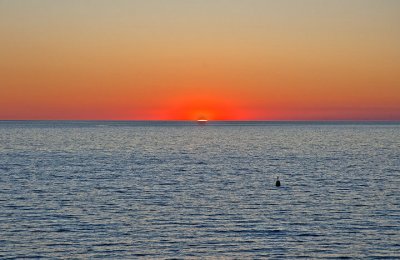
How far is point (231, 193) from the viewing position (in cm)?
6506

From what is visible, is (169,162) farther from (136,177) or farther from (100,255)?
(100,255)

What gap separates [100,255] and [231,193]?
2911 centimetres

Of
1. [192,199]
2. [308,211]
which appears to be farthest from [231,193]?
[308,211]

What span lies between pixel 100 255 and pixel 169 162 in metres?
71.3

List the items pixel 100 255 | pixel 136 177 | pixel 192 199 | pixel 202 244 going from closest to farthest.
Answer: pixel 100 255
pixel 202 244
pixel 192 199
pixel 136 177

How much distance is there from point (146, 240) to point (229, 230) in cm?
693

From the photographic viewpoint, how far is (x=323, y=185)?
7169cm

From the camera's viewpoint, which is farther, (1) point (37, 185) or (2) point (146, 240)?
(1) point (37, 185)

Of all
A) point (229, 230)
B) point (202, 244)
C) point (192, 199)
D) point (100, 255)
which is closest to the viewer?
point (100, 255)

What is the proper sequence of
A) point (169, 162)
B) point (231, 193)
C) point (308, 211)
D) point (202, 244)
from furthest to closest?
1. point (169, 162)
2. point (231, 193)
3. point (308, 211)
4. point (202, 244)

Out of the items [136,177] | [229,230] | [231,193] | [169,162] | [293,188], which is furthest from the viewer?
[169,162]

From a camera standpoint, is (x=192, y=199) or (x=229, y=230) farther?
(x=192, y=199)

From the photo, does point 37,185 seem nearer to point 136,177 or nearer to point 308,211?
point 136,177

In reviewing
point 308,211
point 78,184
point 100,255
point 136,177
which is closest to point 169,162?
point 136,177
